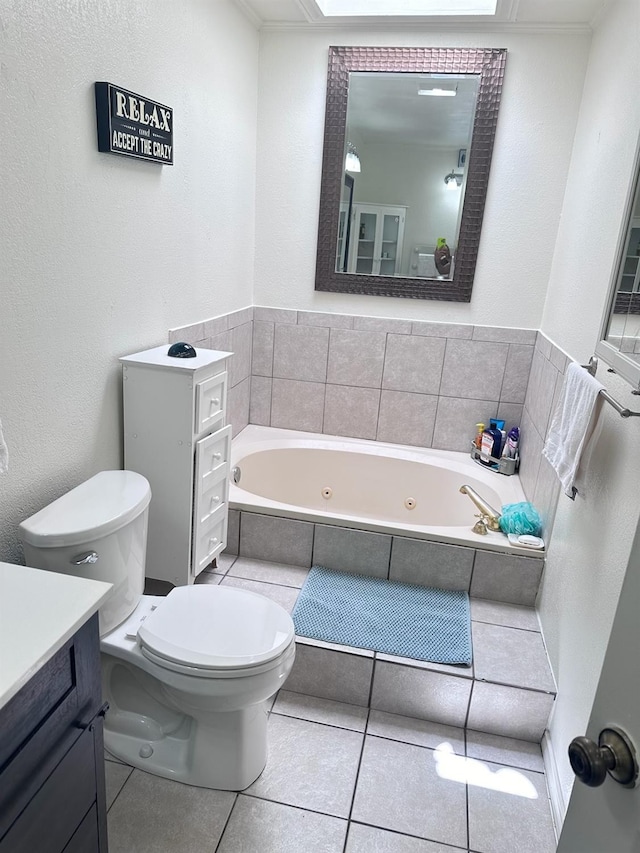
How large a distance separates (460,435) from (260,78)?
203 centimetres

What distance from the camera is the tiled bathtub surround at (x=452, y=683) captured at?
6.15ft

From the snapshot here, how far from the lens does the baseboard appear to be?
5.24ft

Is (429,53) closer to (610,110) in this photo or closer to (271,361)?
(610,110)

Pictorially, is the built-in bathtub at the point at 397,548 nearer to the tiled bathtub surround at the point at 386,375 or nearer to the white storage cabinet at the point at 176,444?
the tiled bathtub surround at the point at 386,375

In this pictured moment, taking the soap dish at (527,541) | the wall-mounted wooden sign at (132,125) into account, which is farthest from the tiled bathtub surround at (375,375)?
the wall-mounted wooden sign at (132,125)

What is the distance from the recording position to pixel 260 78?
285cm

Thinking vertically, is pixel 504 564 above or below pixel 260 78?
below

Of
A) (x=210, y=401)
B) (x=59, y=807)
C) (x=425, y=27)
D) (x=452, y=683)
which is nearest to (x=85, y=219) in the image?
(x=210, y=401)

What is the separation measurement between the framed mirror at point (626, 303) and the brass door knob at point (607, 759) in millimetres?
678

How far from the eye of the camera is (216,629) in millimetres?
1562

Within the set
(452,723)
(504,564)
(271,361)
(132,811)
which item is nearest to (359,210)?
(271,361)

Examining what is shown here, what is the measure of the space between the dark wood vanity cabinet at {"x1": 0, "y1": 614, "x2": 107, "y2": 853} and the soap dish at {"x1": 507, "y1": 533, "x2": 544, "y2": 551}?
5.37ft

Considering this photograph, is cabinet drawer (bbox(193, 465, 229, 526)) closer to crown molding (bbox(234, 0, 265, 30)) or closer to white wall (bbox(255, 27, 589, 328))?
white wall (bbox(255, 27, 589, 328))

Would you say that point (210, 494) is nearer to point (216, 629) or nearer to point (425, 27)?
point (216, 629)
